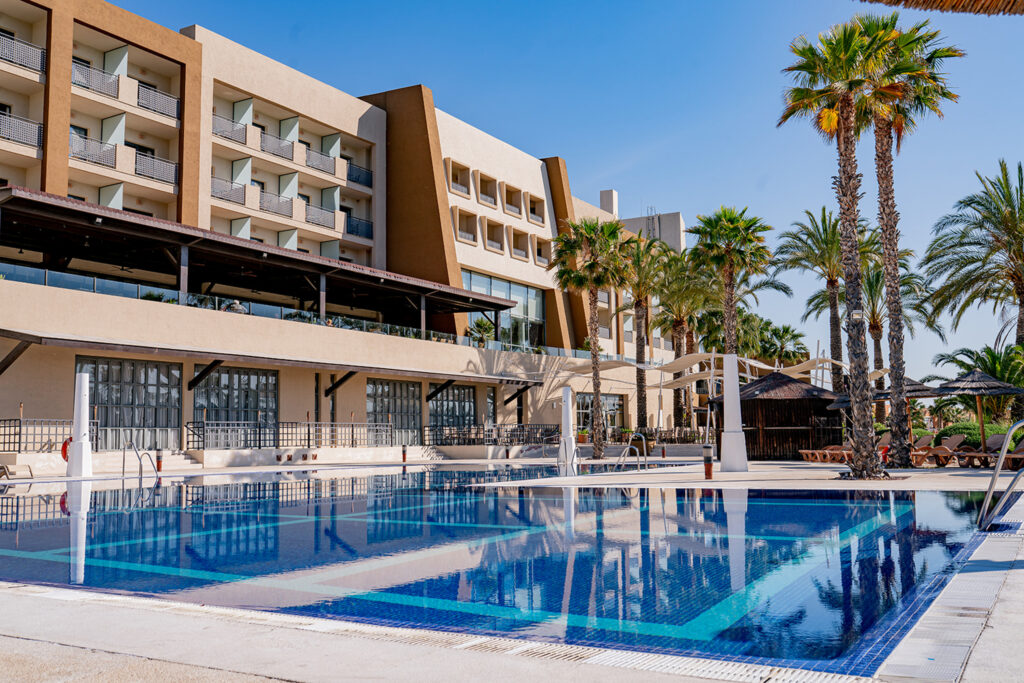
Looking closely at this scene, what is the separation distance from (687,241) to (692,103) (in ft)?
183

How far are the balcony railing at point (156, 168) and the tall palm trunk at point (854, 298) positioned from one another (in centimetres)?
2403

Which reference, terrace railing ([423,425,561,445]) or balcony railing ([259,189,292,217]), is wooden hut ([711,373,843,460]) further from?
balcony railing ([259,189,292,217])

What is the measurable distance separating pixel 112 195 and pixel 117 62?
16.5ft

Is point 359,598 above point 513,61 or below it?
below

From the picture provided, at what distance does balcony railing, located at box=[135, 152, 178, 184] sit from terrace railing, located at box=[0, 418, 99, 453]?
35.6ft

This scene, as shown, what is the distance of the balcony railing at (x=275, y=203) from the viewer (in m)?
36.7

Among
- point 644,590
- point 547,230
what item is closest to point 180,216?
point 547,230

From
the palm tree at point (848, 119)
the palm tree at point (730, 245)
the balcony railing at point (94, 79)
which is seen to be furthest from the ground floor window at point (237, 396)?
the palm tree at point (848, 119)

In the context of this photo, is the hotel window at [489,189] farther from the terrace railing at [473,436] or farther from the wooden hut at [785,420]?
the wooden hut at [785,420]

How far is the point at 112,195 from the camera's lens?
30641 millimetres

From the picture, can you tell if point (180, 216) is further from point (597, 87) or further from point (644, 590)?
point (644, 590)

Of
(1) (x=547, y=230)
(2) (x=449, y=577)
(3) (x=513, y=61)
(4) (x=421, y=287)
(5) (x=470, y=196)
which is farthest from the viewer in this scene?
(1) (x=547, y=230)

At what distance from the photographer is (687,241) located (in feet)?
245

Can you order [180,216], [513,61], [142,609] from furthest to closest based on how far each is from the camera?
[180,216] → [513,61] → [142,609]
